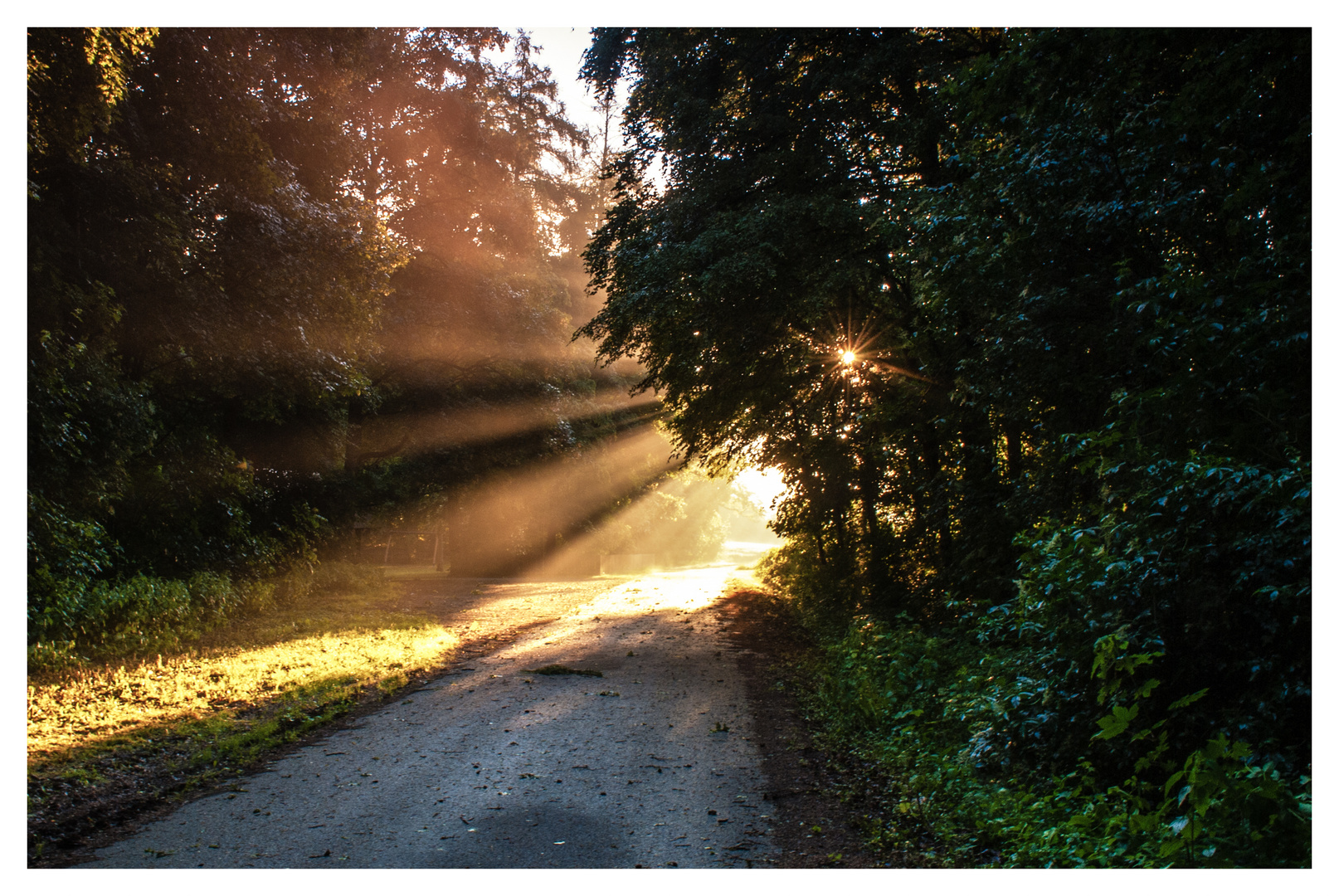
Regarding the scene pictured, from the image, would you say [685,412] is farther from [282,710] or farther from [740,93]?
[282,710]

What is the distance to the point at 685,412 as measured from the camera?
14.5 metres

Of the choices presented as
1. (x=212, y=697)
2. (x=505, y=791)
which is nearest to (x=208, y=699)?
(x=212, y=697)

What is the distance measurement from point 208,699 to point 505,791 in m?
4.34

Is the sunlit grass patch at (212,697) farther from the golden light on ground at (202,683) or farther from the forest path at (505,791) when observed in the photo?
the forest path at (505,791)

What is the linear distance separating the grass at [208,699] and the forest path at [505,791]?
1.97 feet

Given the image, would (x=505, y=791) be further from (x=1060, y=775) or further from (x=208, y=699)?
(x=208, y=699)

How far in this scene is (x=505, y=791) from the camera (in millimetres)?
4816

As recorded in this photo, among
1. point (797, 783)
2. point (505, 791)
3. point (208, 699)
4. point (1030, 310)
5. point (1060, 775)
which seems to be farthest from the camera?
point (208, 699)

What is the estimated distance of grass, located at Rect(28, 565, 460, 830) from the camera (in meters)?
5.23

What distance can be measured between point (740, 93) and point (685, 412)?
5.98 meters

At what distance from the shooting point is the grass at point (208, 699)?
5230 millimetres

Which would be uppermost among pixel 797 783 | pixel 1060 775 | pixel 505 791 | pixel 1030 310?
pixel 1030 310

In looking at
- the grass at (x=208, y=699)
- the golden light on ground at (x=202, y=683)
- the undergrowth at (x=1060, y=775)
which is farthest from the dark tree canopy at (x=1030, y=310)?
the golden light on ground at (x=202, y=683)

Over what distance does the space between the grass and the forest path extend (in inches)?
23.7
